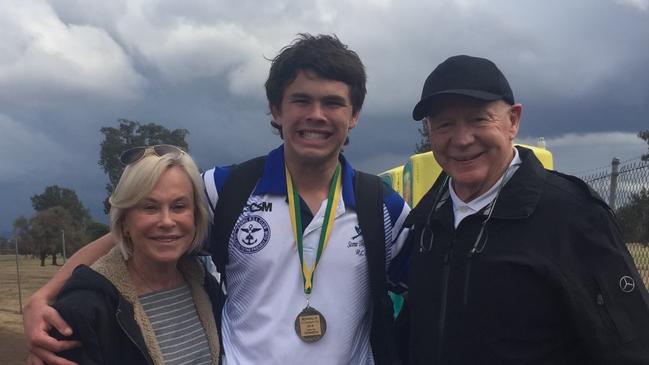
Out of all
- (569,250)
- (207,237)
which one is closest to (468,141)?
(569,250)

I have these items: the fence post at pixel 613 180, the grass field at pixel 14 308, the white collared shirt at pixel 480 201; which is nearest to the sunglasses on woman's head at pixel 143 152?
the white collared shirt at pixel 480 201

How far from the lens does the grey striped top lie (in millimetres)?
2518

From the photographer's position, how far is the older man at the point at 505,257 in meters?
2.06

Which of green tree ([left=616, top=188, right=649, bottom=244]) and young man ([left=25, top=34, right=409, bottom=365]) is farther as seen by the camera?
green tree ([left=616, top=188, right=649, bottom=244])

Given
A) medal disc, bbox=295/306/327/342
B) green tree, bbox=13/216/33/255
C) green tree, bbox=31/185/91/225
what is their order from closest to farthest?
medal disc, bbox=295/306/327/342 < green tree, bbox=13/216/33/255 < green tree, bbox=31/185/91/225

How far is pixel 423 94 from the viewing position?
2494 millimetres

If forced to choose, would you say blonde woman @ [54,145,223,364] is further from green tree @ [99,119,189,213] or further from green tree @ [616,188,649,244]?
green tree @ [99,119,189,213]

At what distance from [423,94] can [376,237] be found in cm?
75

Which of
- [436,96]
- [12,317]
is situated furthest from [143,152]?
[12,317]

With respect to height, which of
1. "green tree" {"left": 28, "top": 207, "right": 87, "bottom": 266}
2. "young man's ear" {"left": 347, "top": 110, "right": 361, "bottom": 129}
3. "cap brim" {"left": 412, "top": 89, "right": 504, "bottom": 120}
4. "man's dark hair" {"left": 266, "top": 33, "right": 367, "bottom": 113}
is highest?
"green tree" {"left": 28, "top": 207, "right": 87, "bottom": 266}

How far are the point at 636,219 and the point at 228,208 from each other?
24.0 ft

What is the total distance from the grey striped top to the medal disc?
0.42 meters

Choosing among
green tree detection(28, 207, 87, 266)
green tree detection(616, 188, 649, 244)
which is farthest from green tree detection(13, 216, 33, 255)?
green tree detection(616, 188, 649, 244)

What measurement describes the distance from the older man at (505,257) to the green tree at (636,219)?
19.0 ft
